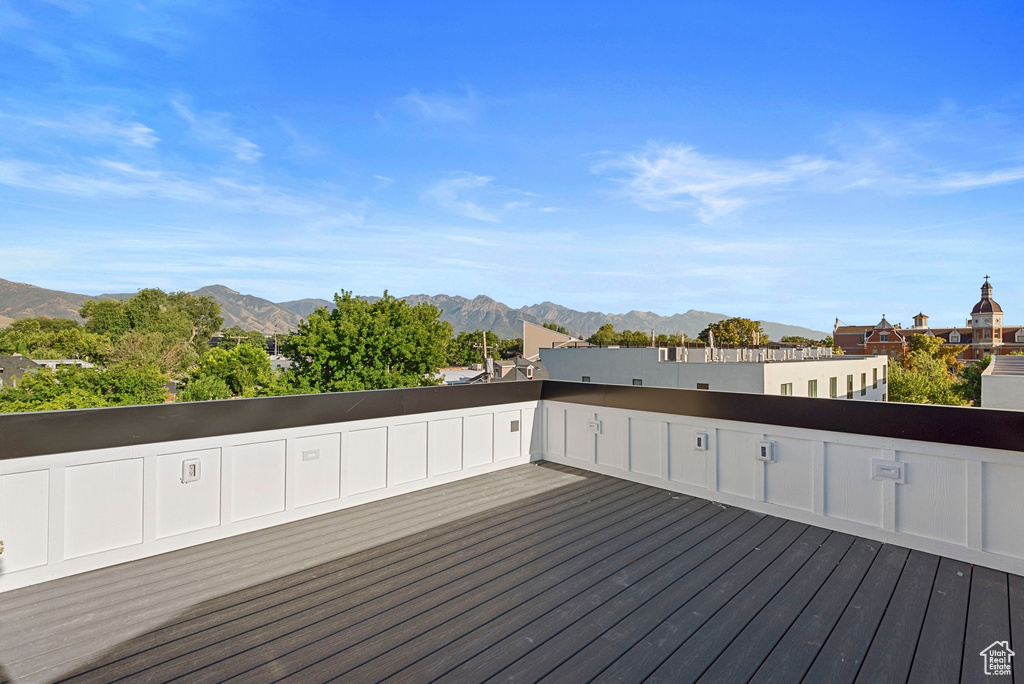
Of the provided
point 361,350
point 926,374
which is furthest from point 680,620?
point 926,374

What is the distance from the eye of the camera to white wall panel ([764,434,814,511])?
10.7 ft

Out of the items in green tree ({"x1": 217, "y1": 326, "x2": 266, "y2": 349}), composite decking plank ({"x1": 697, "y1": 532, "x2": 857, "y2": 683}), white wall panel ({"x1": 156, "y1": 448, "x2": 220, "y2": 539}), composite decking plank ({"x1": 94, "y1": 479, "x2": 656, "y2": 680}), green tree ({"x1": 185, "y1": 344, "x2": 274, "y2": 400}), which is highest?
green tree ({"x1": 217, "y1": 326, "x2": 266, "y2": 349})

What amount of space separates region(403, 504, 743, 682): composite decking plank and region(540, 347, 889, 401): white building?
13355 mm

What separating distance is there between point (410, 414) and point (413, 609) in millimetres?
1971

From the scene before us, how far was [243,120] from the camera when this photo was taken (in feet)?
57.8

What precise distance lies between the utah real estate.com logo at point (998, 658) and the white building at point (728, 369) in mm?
13848

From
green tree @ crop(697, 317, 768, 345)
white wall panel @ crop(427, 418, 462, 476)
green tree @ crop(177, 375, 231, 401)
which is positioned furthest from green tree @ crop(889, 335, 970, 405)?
green tree @ crop(177, 375, 231, 401)

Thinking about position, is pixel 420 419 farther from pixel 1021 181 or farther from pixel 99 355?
pixel 99 355

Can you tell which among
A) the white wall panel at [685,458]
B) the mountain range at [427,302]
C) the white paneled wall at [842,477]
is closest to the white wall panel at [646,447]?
the white paneled wall at [842,477]

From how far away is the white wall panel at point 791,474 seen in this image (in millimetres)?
3248

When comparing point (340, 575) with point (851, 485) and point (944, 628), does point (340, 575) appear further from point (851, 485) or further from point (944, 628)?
point (851, 485)

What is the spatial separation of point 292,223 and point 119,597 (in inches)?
1245

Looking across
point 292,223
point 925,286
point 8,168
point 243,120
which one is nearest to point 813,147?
point 925,286

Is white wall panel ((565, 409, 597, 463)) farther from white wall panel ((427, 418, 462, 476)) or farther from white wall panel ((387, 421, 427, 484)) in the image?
white wall panel ((387, 421, 427, 484))
